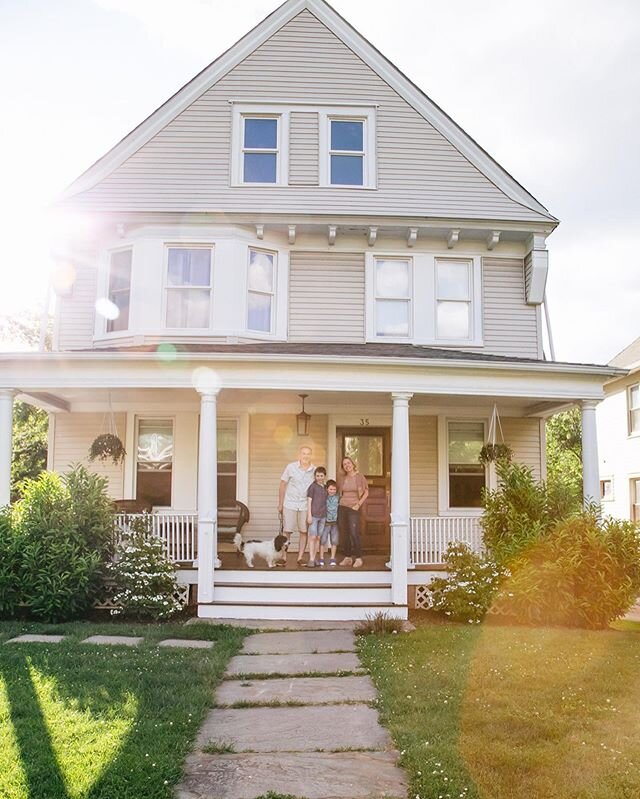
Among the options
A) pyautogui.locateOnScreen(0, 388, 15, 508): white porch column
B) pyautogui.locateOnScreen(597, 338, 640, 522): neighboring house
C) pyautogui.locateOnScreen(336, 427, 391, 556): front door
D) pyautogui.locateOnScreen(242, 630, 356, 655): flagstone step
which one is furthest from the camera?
pyautogui.locateOnScreen(597, 338, 640, 522): neighboring house

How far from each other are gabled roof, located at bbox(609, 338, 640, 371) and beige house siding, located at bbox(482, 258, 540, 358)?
825 centimetres

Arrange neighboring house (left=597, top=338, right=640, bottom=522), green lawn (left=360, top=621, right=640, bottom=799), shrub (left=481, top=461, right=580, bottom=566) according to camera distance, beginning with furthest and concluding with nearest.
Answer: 1. neighboring house (left=597, top=338, right=640, bottom=522)
2. shrub (left=481, top=461, right=580, bottom=566)
3. green lawn (left=360, top=621, right=640, bottom=799)

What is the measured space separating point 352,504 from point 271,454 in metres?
2.58

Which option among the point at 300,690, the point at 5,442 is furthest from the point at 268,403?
the point at 300,690

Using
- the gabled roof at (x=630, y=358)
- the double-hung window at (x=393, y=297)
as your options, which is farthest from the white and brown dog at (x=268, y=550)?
the gabled roof at (x=630, y=358)

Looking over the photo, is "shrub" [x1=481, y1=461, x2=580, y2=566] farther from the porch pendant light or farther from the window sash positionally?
the window sash

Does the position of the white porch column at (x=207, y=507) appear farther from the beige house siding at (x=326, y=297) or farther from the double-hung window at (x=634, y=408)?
the double-hung window at (x=634, y=408)

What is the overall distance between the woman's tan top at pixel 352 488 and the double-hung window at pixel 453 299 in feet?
12.0

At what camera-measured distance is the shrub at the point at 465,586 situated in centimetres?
956

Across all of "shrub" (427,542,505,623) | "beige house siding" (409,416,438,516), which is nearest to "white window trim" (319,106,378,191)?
"beige house siding" (409,416,438,516)

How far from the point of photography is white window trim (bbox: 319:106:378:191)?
13234 millimetres

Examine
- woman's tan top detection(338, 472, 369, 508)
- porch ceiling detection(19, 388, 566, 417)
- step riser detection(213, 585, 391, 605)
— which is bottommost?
step riser detection(213, 585, 391, 605)

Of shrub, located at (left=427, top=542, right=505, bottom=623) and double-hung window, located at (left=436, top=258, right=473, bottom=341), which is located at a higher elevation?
double-hung window, located at (left=436, top=258, right=473, bottom=341)

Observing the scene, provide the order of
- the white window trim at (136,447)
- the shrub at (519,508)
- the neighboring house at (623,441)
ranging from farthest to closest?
the neighboring house at (623,441), the white window trim at (136,447), the shrub at (519,508)
